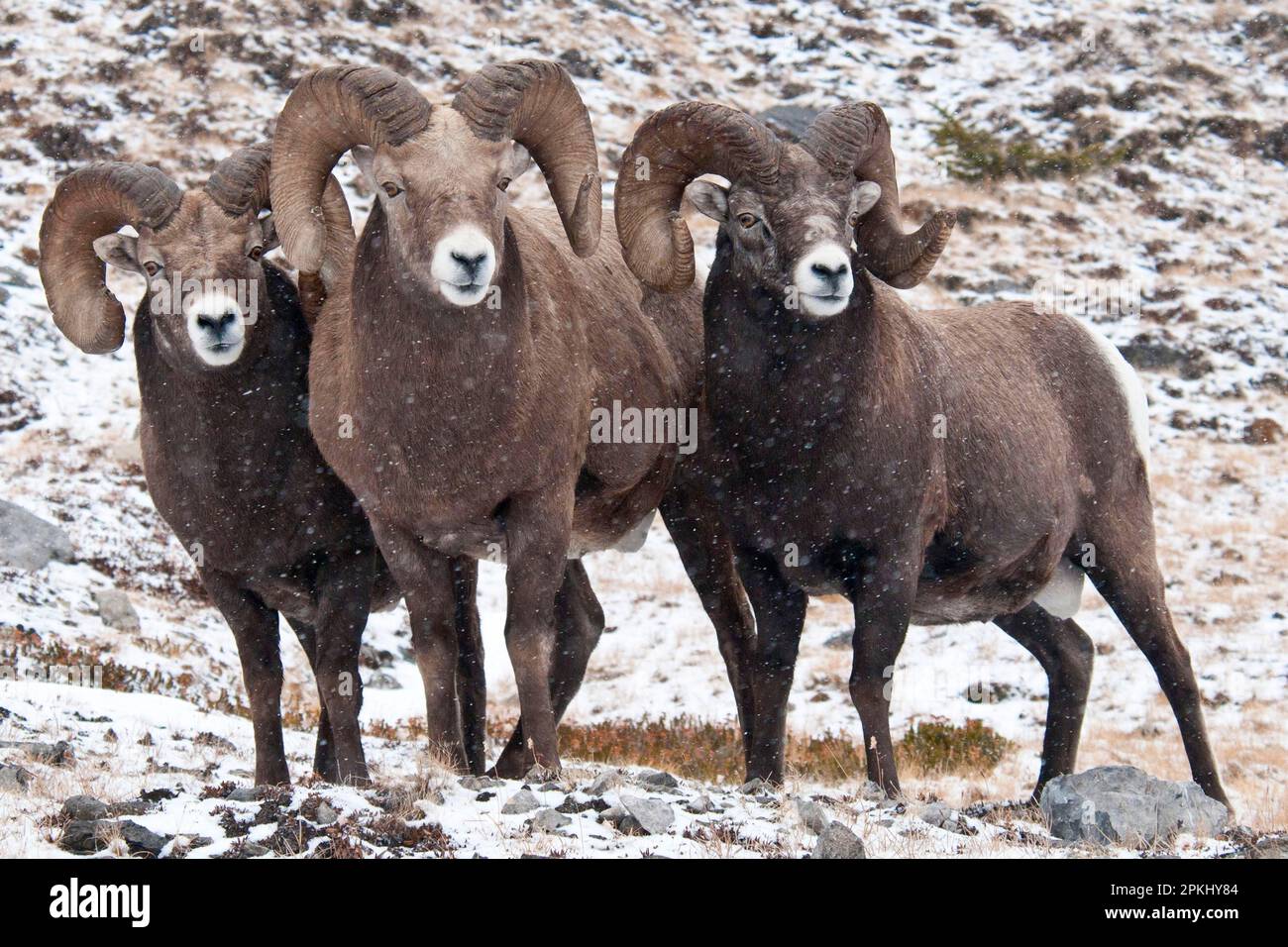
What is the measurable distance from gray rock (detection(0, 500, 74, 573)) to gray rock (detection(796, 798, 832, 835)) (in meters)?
9.53

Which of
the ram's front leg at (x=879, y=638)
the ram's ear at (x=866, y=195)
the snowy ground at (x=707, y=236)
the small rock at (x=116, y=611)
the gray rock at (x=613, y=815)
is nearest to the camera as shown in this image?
the gray rock at (x=613, y=815)

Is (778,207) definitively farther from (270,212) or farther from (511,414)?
(270,212)

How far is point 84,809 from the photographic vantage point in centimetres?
485

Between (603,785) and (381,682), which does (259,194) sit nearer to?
(603,785)

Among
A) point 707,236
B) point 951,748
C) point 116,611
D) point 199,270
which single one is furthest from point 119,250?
point 707,236

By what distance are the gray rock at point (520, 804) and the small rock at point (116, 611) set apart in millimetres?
8128

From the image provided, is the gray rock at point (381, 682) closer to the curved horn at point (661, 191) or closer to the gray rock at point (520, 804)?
the curved horn at point (661, 191)

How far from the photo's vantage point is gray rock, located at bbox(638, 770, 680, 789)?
631 cm

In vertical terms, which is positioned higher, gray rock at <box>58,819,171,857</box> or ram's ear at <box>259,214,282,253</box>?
ram's ear at <box>259,214,282,253</box>

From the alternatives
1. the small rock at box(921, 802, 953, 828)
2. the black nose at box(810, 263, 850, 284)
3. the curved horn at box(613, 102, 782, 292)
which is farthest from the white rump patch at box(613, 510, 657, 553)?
the small rock at box(921, 802, 953, 828)

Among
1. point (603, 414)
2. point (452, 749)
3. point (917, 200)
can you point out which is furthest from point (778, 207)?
point (917, 200)

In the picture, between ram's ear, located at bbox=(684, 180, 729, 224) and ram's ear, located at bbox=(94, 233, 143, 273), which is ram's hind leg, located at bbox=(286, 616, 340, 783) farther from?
ram's ear, located at bbox=(684, 180, 729, 224)

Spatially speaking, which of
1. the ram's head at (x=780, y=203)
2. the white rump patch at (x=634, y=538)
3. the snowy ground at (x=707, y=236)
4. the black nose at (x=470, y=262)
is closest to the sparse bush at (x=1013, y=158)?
the snowy ground at (x=707, y=236)

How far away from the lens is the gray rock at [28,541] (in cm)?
1272
